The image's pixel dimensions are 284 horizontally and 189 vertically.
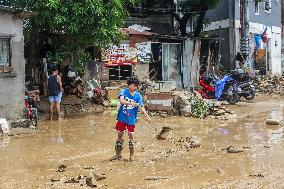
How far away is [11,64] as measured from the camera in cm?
1298

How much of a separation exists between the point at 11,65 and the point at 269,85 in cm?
1555

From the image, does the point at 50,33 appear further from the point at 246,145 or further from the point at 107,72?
the point at 246,145

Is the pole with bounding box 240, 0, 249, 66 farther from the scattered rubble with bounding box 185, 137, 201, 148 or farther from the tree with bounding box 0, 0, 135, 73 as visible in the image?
the scattered rubble with bounding box 185, 137, 201, 148

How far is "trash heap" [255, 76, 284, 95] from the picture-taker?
2333 cm

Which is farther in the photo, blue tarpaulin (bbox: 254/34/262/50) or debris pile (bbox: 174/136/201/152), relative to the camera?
blue tarpaulin (bbox: 254/34/262/50)

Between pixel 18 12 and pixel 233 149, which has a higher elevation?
pixel 18 12

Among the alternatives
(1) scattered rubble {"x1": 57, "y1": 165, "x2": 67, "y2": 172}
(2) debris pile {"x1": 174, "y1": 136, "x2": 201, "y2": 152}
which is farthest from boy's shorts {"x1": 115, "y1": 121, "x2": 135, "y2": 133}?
(2) debris pile {"x1": 174, "y1": 136, "x2": 201, "y2": 152}

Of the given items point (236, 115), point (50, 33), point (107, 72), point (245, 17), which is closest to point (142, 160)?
point (236, 115)

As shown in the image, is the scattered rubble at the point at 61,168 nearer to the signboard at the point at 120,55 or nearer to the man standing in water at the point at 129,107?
the man standing in water at the point at 129,107

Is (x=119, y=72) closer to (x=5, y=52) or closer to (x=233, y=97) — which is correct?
(x=233, y=97)

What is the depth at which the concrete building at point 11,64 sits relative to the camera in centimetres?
1271

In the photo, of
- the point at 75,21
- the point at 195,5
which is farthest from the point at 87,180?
the point at 195,5

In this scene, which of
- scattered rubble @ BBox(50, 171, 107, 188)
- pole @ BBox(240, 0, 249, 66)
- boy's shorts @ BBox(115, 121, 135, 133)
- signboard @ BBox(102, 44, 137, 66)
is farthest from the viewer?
pole @ BBox(240, 0, 249, 66)

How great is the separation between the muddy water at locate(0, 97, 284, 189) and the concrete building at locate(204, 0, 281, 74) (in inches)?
506
